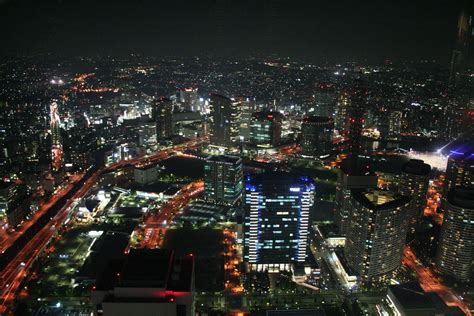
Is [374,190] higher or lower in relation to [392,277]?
higher

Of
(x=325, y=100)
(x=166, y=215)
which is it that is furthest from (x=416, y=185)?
(x=325, y=100)

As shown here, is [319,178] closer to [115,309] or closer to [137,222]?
[137,222]

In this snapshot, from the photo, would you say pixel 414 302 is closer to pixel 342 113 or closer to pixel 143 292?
pixel 143 292

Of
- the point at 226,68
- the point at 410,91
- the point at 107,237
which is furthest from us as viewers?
the point at 226,68

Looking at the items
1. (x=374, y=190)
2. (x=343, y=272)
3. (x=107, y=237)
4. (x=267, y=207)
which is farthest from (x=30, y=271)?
(x=374, y=190)

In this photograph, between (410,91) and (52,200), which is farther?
(410,91)

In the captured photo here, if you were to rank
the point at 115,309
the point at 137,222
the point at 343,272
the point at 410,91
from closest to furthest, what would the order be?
the point at 115,309 < the point at 343,272 < the point at 137,222 < the point at 410,91

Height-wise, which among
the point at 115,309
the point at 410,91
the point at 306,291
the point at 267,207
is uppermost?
the point at 410,91
